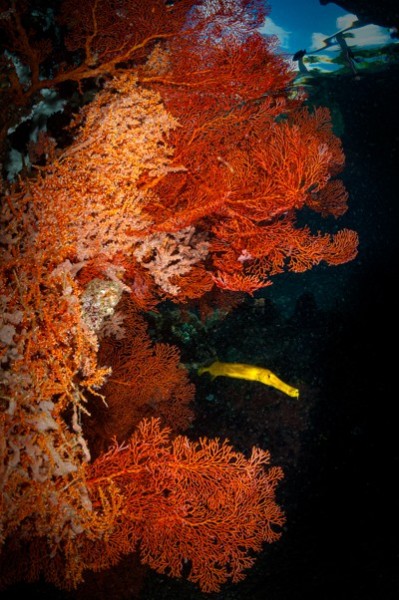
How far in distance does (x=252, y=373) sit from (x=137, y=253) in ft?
11.5

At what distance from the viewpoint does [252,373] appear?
6160 mm

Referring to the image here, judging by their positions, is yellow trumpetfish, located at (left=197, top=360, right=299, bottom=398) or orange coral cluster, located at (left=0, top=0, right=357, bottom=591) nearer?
orange coral cluster, located at (left=0, top=0, right=357, bottom=591)

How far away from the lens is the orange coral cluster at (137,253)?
2.85m

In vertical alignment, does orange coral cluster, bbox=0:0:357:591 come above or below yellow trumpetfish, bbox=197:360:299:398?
above

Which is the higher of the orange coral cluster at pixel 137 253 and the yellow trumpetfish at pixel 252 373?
the orange coral cluster at pixel 137 253

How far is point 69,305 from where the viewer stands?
296 centimetres

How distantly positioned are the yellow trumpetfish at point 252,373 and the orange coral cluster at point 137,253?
2.32m

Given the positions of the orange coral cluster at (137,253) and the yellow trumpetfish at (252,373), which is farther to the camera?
the yellow trumpetfish at (252,373)

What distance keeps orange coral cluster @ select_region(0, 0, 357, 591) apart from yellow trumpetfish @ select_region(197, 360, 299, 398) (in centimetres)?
232

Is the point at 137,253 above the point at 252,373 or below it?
above

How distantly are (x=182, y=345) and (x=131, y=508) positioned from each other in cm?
376

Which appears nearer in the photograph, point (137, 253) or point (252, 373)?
point (137, 253)

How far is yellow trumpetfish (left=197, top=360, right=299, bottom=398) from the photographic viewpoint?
20.1ft

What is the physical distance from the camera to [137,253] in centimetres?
351
